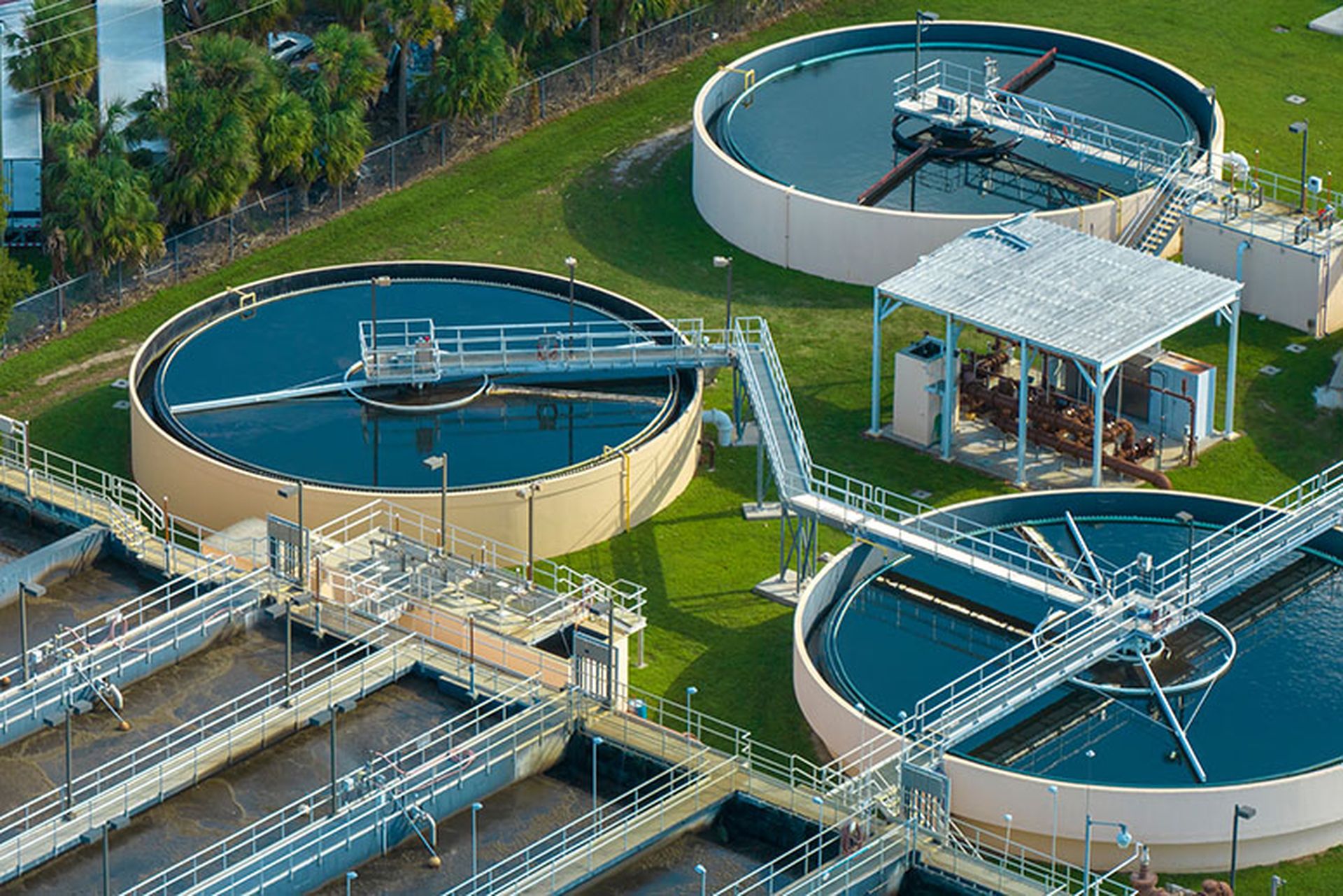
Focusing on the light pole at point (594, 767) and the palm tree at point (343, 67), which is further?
the palm tree at point (343, 67)

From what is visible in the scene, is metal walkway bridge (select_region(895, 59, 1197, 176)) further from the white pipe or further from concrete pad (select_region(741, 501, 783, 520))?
concrete pad (select_region(741, 501, 783, 520))

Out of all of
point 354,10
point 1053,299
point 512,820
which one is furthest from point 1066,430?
point 354,10

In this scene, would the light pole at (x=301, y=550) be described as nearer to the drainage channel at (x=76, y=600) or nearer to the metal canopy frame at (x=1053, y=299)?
the drainage channel at (x=76, y=600)

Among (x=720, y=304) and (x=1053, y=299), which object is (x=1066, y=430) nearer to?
(x=1053, y=299)

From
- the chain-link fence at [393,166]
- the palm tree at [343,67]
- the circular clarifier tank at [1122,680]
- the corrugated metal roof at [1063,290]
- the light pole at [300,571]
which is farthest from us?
the palm tree at [343,67]

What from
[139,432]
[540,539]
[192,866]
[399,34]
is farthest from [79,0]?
[192,866]

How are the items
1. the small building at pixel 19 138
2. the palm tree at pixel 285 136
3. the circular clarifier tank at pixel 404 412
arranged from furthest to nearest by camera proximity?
the small building at pixel 19 138, the palm tree at pixel 285 136, the circular clarifier tank at pixel 404 412

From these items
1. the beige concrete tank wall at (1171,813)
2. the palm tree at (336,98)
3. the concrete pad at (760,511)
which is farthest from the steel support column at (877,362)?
the palm tree at (336,98)

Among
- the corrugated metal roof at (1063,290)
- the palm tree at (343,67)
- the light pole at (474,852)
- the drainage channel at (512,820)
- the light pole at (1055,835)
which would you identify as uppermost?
the palm tree at (343,67)
